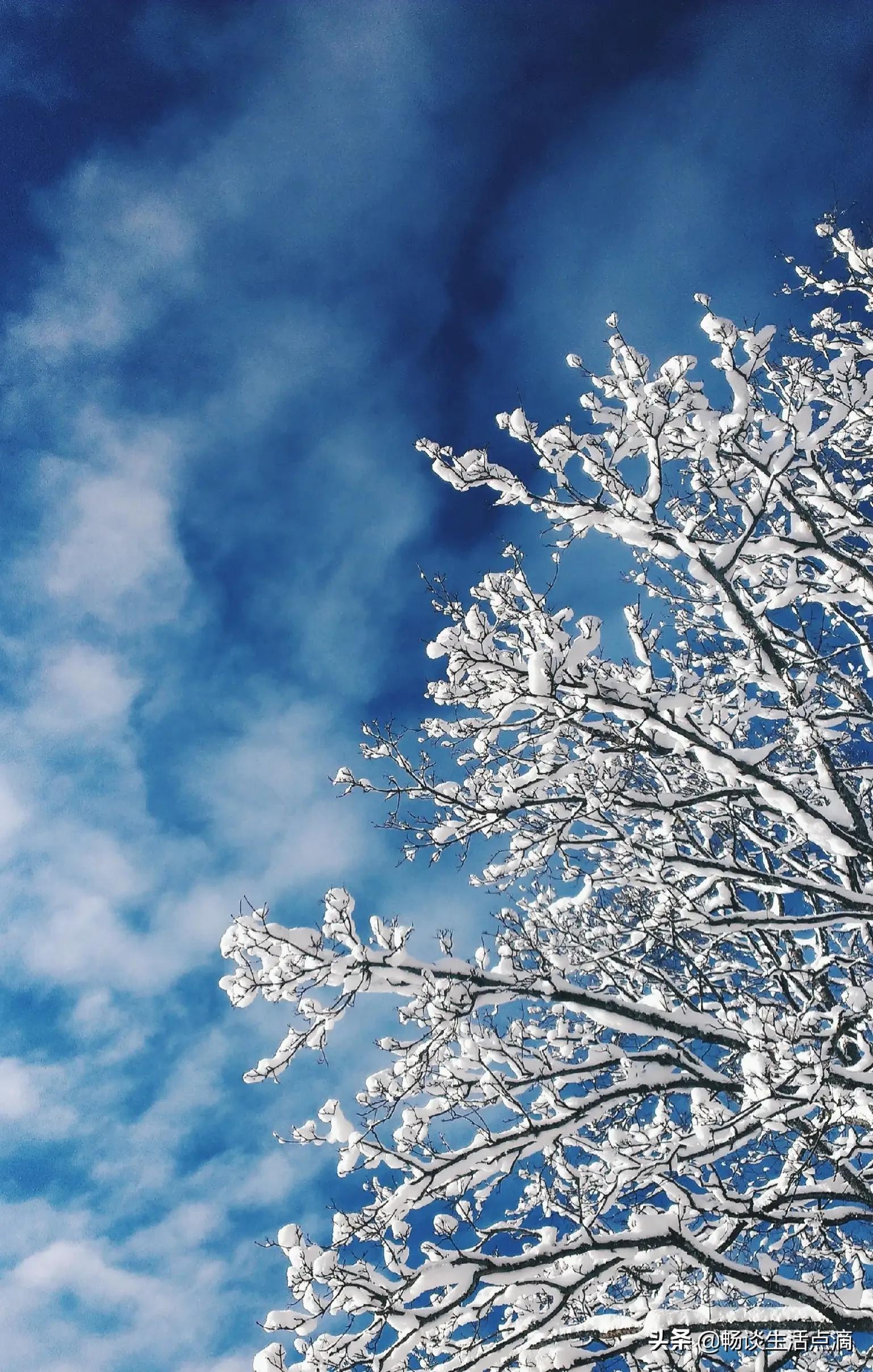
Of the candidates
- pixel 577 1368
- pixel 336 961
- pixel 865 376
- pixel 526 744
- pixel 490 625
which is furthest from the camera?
pixel 865 376

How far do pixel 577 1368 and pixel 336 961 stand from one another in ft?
8.22

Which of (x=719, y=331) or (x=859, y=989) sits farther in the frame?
(x=719, y=331)

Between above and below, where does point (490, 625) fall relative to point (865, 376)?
below

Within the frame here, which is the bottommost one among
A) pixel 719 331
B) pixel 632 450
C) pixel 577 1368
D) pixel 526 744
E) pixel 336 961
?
pixel 577 1368

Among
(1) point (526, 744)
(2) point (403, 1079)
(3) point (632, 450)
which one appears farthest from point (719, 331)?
(2) point (403, 1079)

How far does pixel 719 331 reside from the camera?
16.1ft

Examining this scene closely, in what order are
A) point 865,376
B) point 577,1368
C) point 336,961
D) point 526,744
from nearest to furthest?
point 336,961 < point 577,1368 < point 526,744 < point 865,376

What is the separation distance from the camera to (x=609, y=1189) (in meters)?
4.29

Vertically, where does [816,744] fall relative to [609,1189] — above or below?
above

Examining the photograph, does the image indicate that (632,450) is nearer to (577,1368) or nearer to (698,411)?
(698,411)

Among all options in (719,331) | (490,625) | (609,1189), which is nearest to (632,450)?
(719,331)

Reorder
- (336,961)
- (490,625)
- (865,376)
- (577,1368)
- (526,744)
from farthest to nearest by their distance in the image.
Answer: (865,376) → (526,744) → (490,625) → (577,1368) → (336,961)

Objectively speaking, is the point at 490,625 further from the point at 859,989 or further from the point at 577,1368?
the point at 577,1368

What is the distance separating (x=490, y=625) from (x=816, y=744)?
2.01 metres
